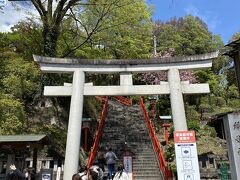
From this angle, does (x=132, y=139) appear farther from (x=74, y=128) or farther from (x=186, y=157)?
(x=186, y=157)

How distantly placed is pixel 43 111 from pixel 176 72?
33.5 feet

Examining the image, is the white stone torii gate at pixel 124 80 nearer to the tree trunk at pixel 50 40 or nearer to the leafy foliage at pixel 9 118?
the leafy foliage at pixel 9 118

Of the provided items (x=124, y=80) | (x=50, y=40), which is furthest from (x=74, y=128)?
(x=50, y=40)

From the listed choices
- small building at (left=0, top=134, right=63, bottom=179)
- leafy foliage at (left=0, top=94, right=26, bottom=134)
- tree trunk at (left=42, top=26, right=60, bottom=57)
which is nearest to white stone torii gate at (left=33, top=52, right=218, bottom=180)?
small building at (left=0, top=134, right=63, bottom=179)

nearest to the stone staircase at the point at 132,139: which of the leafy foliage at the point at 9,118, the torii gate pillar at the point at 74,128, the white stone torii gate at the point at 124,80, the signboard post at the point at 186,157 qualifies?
the torii gate pillar at the point at 74,128

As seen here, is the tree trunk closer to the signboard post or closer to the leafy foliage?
the leafy foliage

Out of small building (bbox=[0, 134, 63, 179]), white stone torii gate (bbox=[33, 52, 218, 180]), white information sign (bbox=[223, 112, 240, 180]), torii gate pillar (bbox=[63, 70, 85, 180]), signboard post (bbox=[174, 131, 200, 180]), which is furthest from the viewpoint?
white stone torii gate (bbox=[33, 52, 218, 180])

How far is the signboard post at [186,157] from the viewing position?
711 cm

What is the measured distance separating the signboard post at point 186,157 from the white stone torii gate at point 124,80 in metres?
2.62

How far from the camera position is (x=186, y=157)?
7203 mm

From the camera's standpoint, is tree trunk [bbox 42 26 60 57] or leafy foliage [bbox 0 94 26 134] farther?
tree trunk [bbox 42 26 60 57]

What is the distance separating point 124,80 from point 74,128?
2.79 meters

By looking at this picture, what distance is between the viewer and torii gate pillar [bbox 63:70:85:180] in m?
9.40

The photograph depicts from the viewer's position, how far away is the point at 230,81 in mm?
33562
